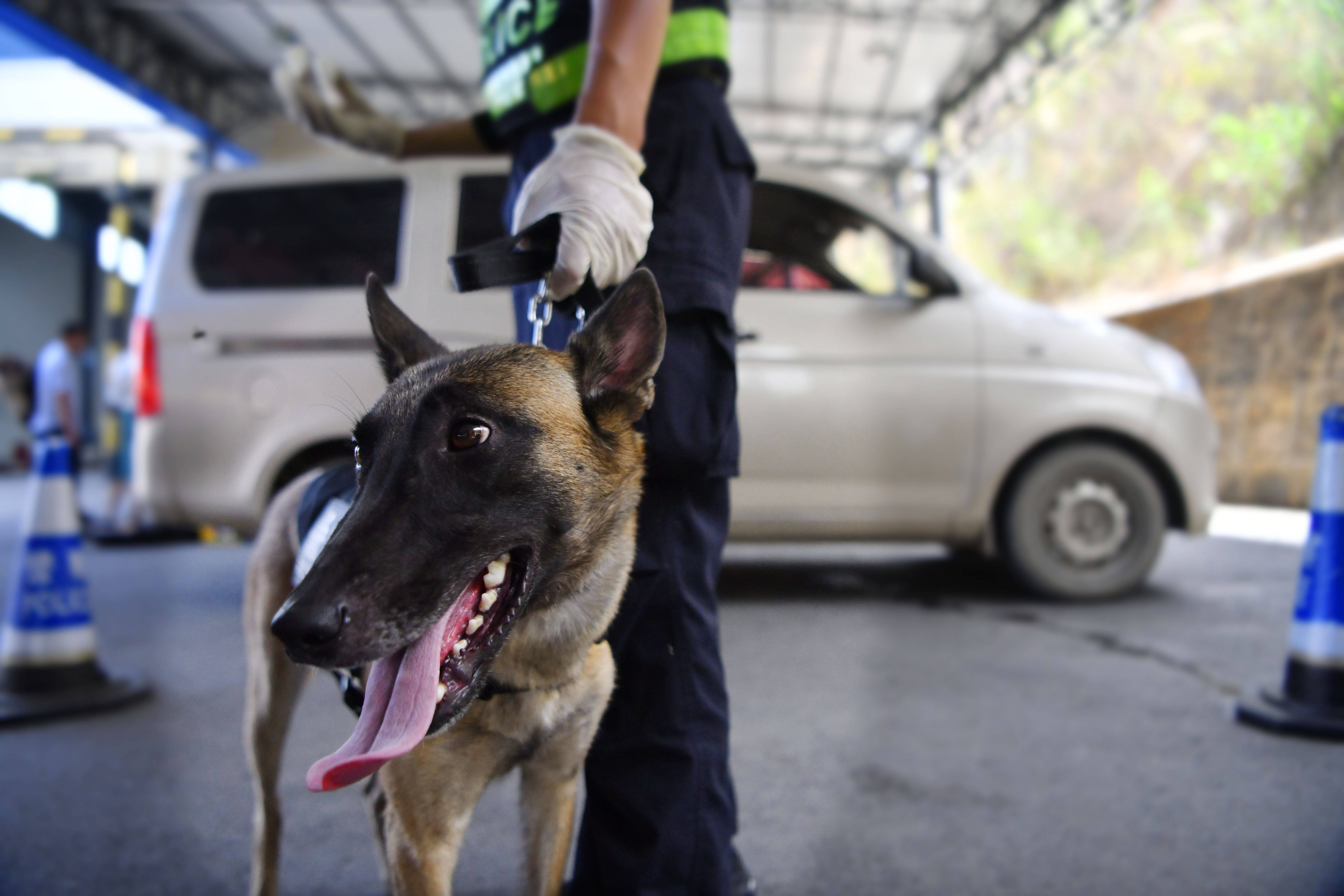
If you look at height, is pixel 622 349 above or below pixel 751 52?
below

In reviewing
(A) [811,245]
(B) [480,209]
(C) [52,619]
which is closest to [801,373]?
(A) [811,245]

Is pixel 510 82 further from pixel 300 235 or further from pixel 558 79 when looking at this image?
pixel 300 235

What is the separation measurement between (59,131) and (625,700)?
19470mm

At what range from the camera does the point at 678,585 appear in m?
1.35

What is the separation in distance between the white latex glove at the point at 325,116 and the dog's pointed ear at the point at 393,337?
1.08 m

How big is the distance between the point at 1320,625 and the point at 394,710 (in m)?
2.79

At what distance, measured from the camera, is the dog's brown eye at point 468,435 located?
973mm

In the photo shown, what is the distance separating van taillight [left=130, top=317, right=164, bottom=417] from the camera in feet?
11.9

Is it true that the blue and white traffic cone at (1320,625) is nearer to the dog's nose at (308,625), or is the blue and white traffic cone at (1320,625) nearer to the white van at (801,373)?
the white van at (801,373)

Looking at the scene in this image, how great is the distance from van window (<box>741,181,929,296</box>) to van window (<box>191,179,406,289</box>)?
159 centimetres

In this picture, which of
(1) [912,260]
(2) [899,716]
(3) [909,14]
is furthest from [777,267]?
(3) [909,14]

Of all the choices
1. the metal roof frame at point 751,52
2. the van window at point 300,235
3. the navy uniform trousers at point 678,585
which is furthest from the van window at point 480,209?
the metal roof frame at point 751,52

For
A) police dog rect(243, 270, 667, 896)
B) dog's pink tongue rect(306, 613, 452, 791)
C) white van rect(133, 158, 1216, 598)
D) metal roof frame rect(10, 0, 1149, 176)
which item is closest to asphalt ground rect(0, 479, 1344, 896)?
white van rect(133, 158, 1216, 598)

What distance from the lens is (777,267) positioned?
12.8 ft
